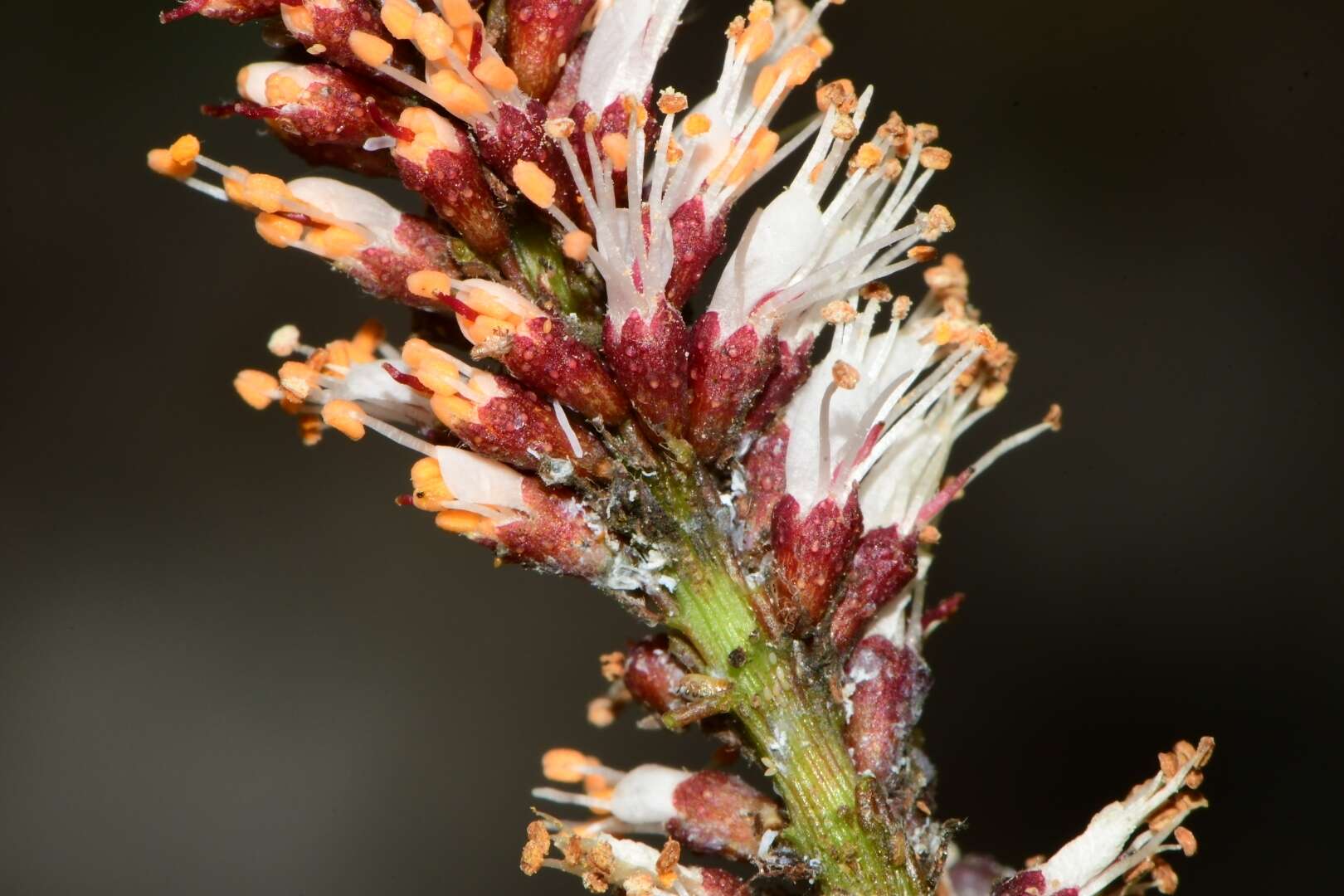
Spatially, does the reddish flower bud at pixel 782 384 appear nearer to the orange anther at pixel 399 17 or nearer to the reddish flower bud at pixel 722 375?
the reddish flower bud at pixel 722 375

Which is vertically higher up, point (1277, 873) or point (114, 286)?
point (114, 286)

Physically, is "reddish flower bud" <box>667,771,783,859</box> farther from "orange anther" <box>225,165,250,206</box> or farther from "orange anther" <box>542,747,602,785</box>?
"orange anther" <box>225,165,250,206</box>

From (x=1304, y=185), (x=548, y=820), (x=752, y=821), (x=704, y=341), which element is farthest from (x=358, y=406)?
(x=1304, y=185)

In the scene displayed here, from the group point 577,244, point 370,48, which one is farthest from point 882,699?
point 370,48

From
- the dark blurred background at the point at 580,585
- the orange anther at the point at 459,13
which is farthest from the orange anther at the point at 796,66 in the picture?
the dark blurred background at the point at 580,585

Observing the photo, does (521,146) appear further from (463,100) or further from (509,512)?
(509,512)

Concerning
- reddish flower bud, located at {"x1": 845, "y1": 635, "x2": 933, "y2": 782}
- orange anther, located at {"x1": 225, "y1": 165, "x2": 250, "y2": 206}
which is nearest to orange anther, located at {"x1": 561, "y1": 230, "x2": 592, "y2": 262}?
orange anther, located at {"x1": 225, "y1": 165, "x2": 250, "y2": 206}

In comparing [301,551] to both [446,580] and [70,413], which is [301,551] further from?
[70,413]
